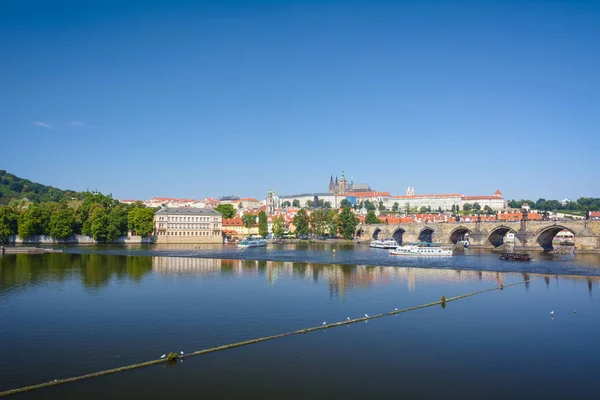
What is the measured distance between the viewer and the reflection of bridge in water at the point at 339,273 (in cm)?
3906

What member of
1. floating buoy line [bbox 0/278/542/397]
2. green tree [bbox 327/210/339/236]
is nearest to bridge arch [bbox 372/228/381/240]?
green tree [bbox 327/210/339/236]

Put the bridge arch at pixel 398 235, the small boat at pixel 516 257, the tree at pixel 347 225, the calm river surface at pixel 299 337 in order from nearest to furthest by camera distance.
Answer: the calm river surface at pixel 299 337
the small boat at pixel 516 257
the bridge arch at pixel 398 235
the tree at pixel 347 225

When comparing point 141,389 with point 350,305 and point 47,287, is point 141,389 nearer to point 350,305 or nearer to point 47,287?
point 350,305

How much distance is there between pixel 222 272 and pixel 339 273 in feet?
32.8

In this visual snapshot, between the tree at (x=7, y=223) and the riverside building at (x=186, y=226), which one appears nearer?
the tree at (x=7, y=223)

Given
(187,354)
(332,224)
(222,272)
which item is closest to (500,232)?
(332,224)

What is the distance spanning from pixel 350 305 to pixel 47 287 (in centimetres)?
1980

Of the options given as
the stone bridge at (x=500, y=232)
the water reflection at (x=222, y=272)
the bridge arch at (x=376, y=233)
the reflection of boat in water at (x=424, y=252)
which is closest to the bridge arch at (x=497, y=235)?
the stone bridge at (x=500, y=232)

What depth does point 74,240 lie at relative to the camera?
87.1 metres

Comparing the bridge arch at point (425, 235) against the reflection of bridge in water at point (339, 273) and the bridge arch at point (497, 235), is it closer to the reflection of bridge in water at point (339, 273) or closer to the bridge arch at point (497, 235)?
the bridge arch at point (497, 235)

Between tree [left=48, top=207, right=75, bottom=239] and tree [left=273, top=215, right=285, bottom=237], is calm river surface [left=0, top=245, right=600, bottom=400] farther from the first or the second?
tree [left=273, top=215, right=285, bottom=237]

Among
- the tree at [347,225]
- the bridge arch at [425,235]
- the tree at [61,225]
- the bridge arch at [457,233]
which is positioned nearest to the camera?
the tree at [61,225]

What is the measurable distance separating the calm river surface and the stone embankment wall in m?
48.6

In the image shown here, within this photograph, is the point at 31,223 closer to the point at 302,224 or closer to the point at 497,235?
the point at 302,224
